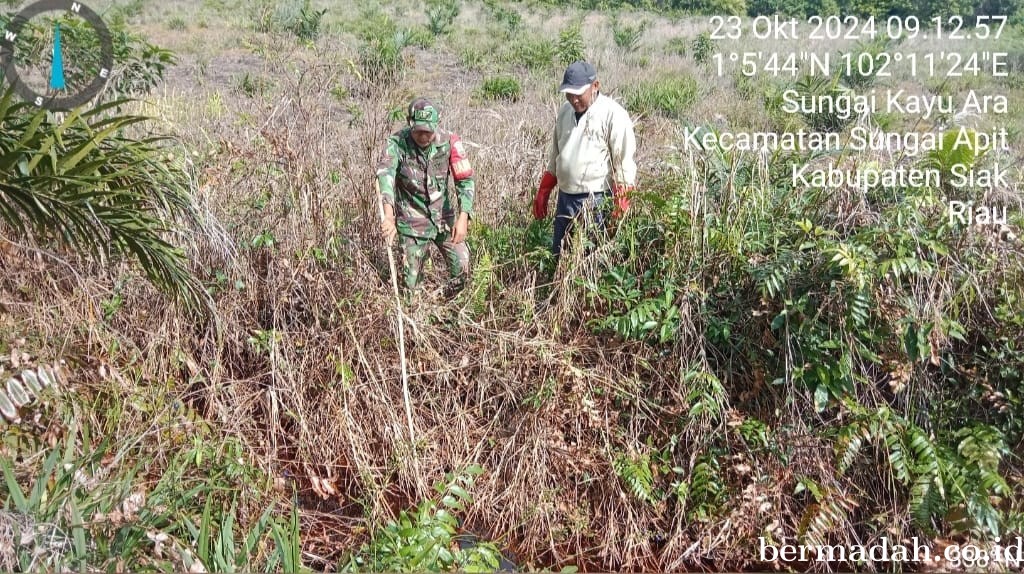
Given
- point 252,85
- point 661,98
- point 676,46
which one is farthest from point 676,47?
point 252,85

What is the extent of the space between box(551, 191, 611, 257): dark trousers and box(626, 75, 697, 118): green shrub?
452 cm

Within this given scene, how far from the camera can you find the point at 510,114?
23.5ft

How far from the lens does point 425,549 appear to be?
3295 millimetres

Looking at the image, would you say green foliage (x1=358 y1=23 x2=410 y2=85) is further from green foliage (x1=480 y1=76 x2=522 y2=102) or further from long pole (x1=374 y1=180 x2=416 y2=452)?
long pole (x1=374 y1=180 x2=416 y2=452)

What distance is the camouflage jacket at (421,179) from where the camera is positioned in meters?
4.42

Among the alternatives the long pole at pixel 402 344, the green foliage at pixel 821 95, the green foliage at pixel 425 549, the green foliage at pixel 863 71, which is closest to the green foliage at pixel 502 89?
the green foliage at pixel 821 95

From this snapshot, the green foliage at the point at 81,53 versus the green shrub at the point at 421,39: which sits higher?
the green shrub at the point at 421,39

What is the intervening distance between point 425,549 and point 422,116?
228 cm

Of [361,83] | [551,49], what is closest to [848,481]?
[361,83]

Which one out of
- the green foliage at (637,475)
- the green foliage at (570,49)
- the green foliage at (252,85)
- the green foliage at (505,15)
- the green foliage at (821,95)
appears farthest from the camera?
the green foliage at (505,15)

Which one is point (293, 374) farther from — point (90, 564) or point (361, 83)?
point (361, 83)

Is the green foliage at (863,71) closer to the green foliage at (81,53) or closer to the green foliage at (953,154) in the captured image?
the green foliage at (953,154)

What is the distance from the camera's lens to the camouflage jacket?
14.5ft

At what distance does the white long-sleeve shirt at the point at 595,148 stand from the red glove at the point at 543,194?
0.15m
